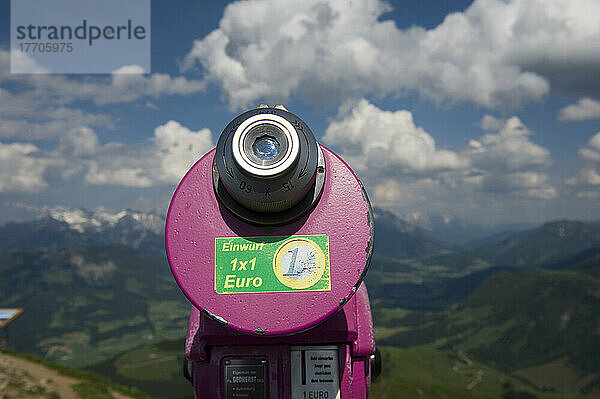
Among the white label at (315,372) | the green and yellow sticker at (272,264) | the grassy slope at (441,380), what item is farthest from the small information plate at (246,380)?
the grassy slope at (441,380)

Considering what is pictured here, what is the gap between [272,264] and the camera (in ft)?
13.0

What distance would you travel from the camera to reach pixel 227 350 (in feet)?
14.5

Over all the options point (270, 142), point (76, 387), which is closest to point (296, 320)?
point (270, 142)

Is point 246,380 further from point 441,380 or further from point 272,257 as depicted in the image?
point 441,380

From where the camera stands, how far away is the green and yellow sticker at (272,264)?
3.93 metres

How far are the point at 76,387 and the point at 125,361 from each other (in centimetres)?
19481

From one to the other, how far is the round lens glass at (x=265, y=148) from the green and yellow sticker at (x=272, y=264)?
798mm

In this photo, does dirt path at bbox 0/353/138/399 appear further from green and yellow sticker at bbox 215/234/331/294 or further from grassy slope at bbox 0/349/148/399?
green and yellow sticker at bbox 215/234/331/294

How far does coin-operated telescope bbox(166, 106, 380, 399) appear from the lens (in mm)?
3766

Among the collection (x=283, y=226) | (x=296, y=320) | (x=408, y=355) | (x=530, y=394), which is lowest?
(x=530, y=394)

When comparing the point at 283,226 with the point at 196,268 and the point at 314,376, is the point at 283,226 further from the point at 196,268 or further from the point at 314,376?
the point at 314,376

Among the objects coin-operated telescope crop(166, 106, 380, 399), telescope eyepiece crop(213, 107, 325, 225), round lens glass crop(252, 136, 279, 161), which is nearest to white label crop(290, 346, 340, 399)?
coin-operated telescope crop(166, 106, 380, 399)

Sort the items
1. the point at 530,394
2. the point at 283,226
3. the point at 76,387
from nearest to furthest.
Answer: the point at 283,226
the point at 76,387
the point at 530,394

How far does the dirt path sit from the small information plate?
20.2 meters
